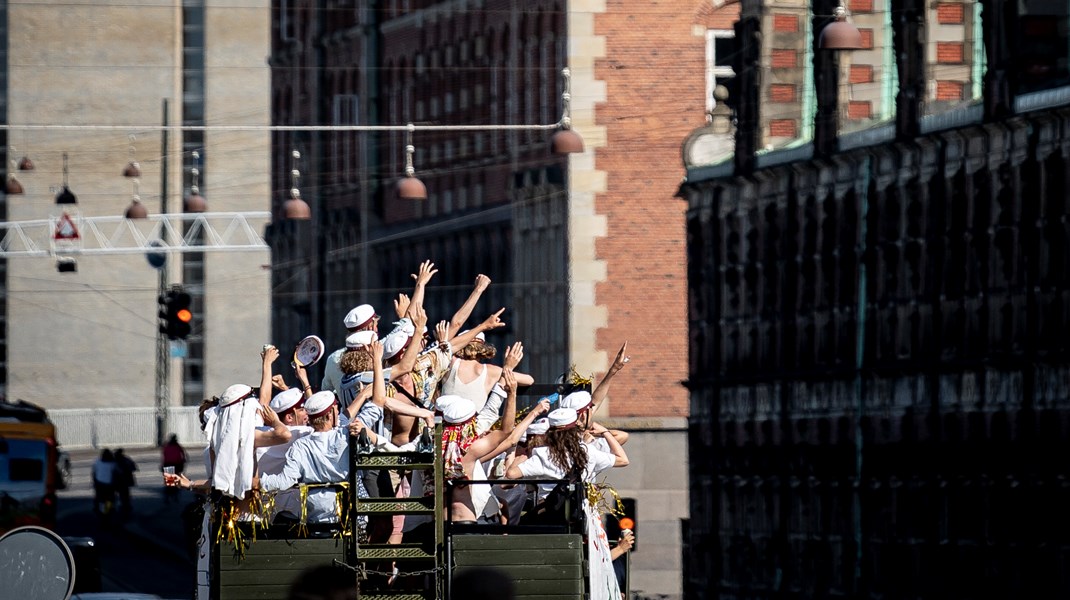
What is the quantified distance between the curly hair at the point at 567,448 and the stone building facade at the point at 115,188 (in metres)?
71.1

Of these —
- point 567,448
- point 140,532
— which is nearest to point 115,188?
point 140,532

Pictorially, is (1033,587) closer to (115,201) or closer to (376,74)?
(376,74)

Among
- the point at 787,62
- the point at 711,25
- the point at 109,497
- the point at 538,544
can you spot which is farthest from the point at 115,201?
the point at 538,544

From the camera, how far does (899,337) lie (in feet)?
148

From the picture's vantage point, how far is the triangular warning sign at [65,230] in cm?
6838

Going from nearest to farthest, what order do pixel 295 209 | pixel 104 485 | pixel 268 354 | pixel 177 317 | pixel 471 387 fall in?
pixel 268 354 → pixel 471 387 → pixel 177 317 → pixel 295 209 → pixel 104 485

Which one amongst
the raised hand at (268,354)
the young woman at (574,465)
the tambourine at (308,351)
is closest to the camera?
the young woman at (574,465)

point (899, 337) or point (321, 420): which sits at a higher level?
point (899, 337)

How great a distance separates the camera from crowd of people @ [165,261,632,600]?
17.3 metres

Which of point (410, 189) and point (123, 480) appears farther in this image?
point (123, 480)

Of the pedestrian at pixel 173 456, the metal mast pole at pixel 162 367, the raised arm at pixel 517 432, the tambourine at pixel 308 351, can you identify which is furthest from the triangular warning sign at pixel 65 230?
the raised arm at pixel 517 432

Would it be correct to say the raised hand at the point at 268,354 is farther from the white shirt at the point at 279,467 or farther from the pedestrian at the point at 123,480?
the pedestrian at the point at 123,480

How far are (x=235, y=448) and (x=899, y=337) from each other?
94.9 feet

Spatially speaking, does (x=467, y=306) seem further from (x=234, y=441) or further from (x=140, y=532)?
(x=140, y=532)
